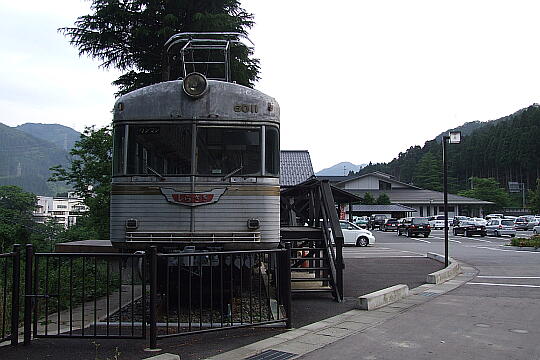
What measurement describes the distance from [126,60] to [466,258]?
1418 cm

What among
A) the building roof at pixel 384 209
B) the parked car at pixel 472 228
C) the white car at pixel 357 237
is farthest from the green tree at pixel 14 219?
the building roof at pixel 384 209

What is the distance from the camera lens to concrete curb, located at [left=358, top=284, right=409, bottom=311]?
869 centimetres

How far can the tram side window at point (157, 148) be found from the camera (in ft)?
26.5

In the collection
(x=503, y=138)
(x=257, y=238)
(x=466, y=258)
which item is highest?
(x=503, y=138)

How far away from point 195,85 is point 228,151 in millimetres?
1143

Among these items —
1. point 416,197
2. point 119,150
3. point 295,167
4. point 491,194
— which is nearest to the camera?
point 119,150

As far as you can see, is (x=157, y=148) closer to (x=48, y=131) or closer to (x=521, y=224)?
(x=521, y=224)

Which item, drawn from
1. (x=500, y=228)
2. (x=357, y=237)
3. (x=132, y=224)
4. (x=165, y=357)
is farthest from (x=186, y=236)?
(x=500, y=228)

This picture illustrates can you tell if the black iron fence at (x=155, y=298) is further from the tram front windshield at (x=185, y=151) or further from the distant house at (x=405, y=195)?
the distant house at (x=405, y=195)

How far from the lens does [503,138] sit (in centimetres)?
8600

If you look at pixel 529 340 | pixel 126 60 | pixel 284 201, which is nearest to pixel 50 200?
pixel 126 60

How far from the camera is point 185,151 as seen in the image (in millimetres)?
8039

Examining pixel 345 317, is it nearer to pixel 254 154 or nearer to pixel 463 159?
pixel 254 154

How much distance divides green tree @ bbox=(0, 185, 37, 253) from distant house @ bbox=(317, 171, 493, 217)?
46.2 m
